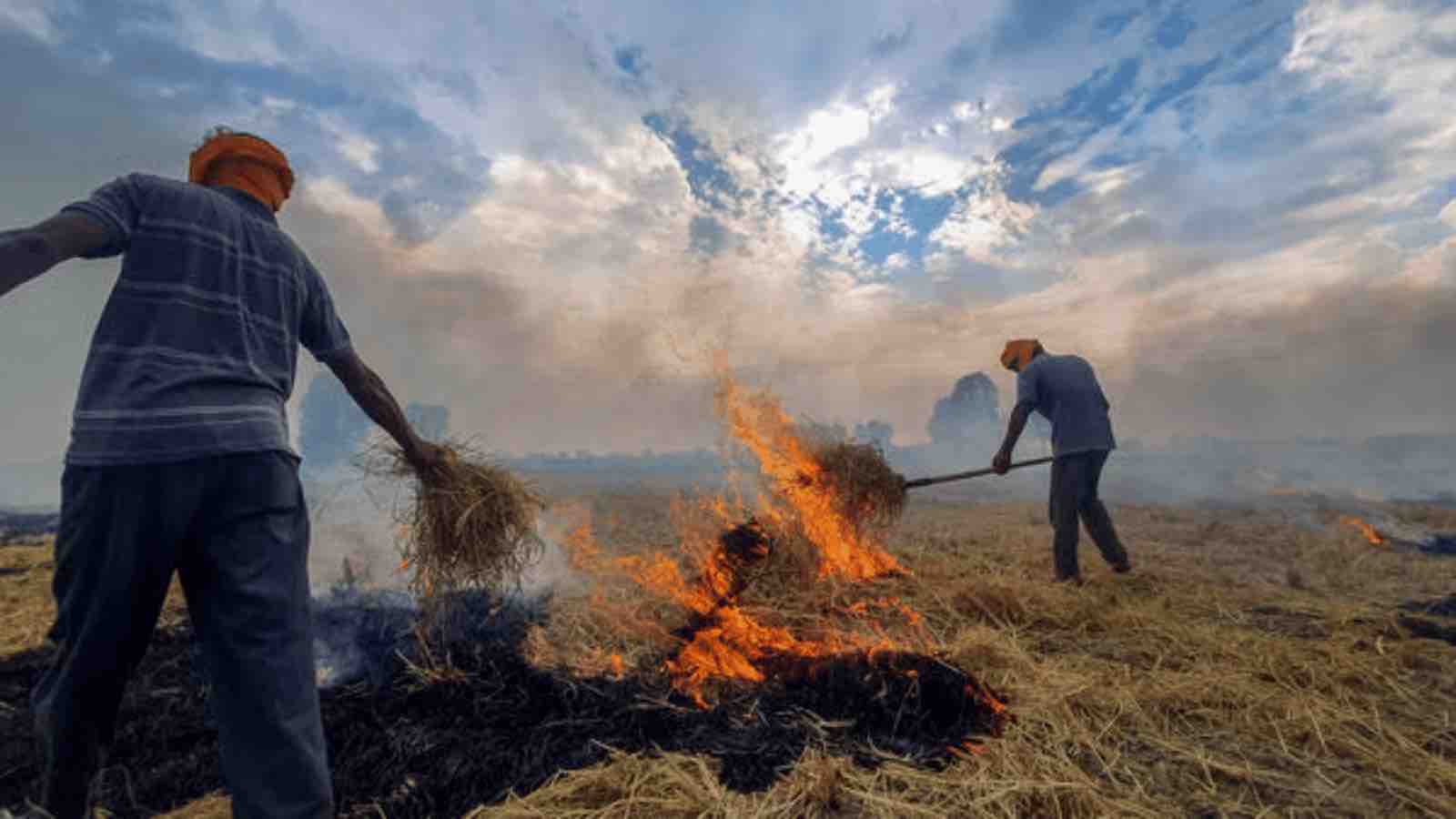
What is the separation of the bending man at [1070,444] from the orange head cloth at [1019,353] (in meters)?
0.30

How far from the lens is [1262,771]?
2.75 m

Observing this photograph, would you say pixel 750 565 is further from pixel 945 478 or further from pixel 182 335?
pixel 182 335

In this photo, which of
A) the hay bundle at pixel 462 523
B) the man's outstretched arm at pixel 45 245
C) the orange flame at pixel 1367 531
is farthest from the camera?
the orange flame at pixel 1367 531

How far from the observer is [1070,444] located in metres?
6.99

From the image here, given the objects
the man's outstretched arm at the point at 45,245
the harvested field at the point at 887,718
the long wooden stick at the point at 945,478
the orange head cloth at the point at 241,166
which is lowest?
the harvested field at the point at 887,718

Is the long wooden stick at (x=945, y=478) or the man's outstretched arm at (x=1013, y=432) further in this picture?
the man's outstretched arm at (x=1013, y=432)

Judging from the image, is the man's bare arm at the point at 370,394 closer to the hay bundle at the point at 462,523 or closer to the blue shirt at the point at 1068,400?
the hay bundle at the point at 462,523

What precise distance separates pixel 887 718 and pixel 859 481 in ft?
10.2

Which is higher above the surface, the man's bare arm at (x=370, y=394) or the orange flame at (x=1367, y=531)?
the man's bare arm at (x=370, y=394)

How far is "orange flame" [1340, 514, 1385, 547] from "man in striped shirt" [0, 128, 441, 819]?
563 inches

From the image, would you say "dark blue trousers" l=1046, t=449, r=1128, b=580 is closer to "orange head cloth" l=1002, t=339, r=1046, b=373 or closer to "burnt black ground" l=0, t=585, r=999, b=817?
"orange head cloth" l=1002, t=339, r=1046, b=373

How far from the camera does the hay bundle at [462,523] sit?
3633 mm

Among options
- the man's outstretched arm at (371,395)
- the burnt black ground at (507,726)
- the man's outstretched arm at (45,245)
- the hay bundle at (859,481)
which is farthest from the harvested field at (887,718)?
the man's outstretched arm at (45,245)

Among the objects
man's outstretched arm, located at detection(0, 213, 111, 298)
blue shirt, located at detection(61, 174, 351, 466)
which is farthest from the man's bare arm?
man's outstretched arm, located at detection(0, 213, 111, 298)
